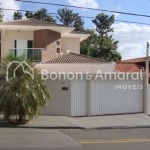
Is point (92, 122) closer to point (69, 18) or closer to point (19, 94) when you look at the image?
point (19, 94)

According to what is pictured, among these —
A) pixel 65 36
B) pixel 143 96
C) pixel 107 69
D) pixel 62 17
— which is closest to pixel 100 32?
pixel 62 17

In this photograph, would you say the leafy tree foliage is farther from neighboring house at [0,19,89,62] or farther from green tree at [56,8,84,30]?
neighboring house at [0,19,89,62]

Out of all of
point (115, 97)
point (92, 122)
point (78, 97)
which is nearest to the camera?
point (92, 122)

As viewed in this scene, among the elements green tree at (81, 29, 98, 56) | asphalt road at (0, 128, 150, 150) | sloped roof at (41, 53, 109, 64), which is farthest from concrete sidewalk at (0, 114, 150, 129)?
green tree at (81, 29, 98, 56)

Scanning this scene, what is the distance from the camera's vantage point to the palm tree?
46.5 feet

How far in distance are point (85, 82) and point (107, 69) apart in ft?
25.2

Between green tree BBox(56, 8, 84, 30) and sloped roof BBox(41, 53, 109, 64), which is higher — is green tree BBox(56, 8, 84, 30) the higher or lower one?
the higher one

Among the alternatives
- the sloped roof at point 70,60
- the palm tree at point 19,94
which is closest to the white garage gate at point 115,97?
the palm tree at point 19,94

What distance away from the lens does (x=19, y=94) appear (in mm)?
14227

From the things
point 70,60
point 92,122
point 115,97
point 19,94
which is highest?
point 70,60

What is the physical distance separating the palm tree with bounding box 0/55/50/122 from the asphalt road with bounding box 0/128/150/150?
4.19ft

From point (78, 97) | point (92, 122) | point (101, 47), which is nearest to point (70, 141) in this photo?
point (92, 122)

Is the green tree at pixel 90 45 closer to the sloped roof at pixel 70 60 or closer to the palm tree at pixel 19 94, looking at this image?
the sloped roof at pixel 70 60

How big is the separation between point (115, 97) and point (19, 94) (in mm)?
6956
